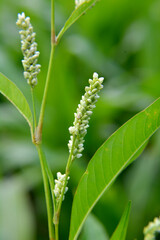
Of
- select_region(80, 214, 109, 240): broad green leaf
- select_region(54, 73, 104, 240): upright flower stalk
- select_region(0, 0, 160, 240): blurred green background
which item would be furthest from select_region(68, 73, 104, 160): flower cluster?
select_region(0, 0, 160, 240): blurred green background

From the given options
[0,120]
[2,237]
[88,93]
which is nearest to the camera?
[88,93]

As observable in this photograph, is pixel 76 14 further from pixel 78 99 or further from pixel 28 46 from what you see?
pixel 78 99

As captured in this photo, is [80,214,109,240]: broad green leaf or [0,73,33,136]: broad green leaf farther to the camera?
[80,214,109,240]: broad green leaf

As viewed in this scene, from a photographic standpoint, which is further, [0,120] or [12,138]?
A: [12,138]

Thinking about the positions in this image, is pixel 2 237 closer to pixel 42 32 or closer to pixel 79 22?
pixel 42 32

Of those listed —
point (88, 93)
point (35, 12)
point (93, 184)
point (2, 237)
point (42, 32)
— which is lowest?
point (2, 237)

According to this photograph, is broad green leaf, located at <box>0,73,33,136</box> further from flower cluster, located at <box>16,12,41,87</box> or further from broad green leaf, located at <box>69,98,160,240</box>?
broad green leaf, located at <box>69,98,160,240</box>

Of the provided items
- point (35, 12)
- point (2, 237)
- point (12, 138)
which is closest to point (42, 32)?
point (35, 12)
